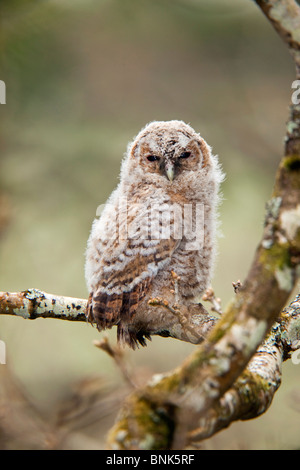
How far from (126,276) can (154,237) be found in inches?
8.4

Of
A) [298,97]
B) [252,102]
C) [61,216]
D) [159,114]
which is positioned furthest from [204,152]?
[252,102]

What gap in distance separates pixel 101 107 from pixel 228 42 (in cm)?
270

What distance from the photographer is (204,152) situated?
2.62 meters

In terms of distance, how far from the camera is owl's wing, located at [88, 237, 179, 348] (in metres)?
2.10

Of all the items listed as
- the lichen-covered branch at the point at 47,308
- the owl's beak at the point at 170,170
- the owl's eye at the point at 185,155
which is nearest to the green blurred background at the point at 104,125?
the lichen-covered branch at the point at 47,308

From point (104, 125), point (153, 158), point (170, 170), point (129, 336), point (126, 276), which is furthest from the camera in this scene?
point (104, 125)

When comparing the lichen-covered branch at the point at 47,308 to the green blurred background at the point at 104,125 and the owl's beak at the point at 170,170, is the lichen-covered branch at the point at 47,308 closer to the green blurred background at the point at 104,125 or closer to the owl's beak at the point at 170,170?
the owl's beak at the point at 170,170

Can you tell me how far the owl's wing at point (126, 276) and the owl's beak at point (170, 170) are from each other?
35cm

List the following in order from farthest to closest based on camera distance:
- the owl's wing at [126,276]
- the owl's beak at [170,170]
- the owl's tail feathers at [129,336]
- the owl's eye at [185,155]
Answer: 1. the owl's eye at [185,155]
2. the owl's beak at [170,170]
3. the owl's tail feathers at [129,336]
4. the owl's wing at [126,276]

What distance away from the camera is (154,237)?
7.05 feet

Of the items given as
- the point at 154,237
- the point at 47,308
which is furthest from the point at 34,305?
the point at 154,237

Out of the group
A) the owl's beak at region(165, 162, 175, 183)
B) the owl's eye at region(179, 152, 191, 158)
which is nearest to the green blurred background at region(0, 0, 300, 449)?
the owl's beak at region(165, 162, 175, 183)

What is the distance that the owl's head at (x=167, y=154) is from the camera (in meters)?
2.44

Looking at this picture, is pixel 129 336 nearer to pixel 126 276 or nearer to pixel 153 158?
pixel 126 276
